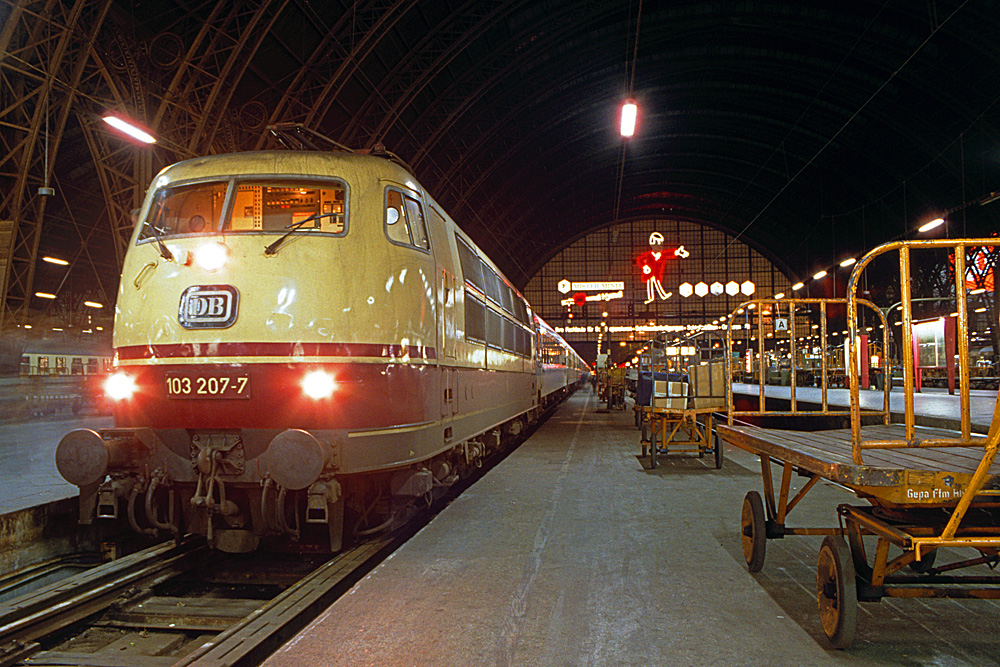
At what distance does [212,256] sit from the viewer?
5.21 m

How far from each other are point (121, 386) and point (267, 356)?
4.51 ft

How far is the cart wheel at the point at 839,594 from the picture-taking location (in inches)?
125

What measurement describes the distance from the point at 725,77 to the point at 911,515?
30545 millimetres

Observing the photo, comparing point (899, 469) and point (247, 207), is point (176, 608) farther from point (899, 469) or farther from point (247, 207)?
point (899, 469)

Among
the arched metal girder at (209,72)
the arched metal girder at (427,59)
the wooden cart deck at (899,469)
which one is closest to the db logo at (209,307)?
the wooden cart deck at (899,469)

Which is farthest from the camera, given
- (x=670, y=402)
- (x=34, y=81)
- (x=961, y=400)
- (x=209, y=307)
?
(x=34, y=81)

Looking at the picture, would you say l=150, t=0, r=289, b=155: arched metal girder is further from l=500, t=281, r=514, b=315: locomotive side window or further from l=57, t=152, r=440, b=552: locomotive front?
l=57, t=152, r=440, b=552: locomotive front

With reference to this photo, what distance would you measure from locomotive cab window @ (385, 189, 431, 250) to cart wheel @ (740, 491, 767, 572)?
352cm

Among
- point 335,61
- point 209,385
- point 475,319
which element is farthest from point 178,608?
point 335,61

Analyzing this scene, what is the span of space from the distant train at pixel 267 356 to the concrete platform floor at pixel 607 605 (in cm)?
96

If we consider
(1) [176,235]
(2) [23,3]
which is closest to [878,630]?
(1) [176,235]

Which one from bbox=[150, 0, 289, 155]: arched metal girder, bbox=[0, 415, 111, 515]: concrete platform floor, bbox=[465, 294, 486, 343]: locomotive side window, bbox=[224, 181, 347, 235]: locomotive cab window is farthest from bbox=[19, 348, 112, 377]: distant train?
bbox=[224, 181, 347, 235]: locomotive cab window

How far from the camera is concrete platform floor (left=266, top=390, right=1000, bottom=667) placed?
3271 millimetres

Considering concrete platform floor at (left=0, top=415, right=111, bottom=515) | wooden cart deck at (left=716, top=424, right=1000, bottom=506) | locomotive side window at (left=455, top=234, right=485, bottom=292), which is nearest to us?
wooden cart deck at (left=716, top=424, right=1000, bottom=506)
